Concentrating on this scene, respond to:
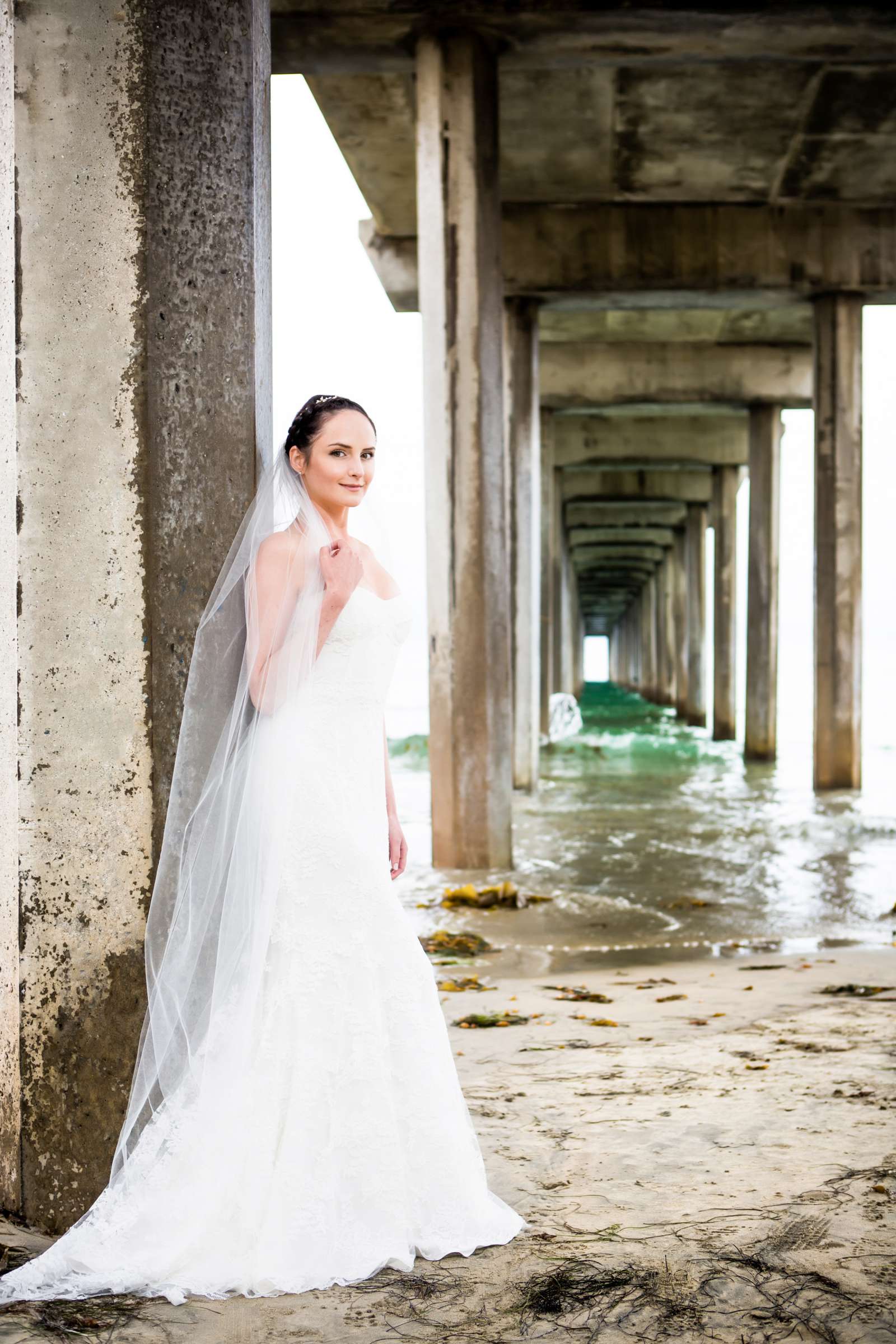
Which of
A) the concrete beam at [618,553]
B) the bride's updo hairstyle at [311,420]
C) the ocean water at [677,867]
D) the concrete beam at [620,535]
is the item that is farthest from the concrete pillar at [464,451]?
the concrete beam at [618,553]

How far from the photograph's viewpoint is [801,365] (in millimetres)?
18219

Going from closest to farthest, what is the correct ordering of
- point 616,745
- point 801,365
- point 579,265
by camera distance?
point 579,265 < point 801,365 < point 616,745

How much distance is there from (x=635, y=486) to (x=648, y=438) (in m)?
3.88

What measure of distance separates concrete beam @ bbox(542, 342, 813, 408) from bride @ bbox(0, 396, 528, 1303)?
15.6 meters

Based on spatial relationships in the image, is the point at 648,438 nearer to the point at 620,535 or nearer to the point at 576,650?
the point at 620,535

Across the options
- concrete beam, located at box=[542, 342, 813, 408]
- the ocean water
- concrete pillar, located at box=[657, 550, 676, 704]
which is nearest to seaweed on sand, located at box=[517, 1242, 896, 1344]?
the ocean water

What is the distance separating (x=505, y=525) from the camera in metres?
8.66

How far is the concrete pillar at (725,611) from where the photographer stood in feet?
72.6

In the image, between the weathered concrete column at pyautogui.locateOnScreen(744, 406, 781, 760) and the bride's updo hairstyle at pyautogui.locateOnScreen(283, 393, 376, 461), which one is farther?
the weathered concrete column at pyautogui.locateOnScreen(744, 406, 781, 760)

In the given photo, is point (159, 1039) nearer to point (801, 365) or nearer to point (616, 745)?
point (801, 365)

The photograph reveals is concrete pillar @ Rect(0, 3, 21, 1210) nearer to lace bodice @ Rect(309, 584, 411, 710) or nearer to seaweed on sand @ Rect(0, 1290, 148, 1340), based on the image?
seaweed on sand @ Rect(0, 1290, 148, 1340)

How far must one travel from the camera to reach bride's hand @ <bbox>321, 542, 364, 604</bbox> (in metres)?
2.81

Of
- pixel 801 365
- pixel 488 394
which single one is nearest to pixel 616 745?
pixel 801 365

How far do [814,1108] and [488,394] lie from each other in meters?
5.83
